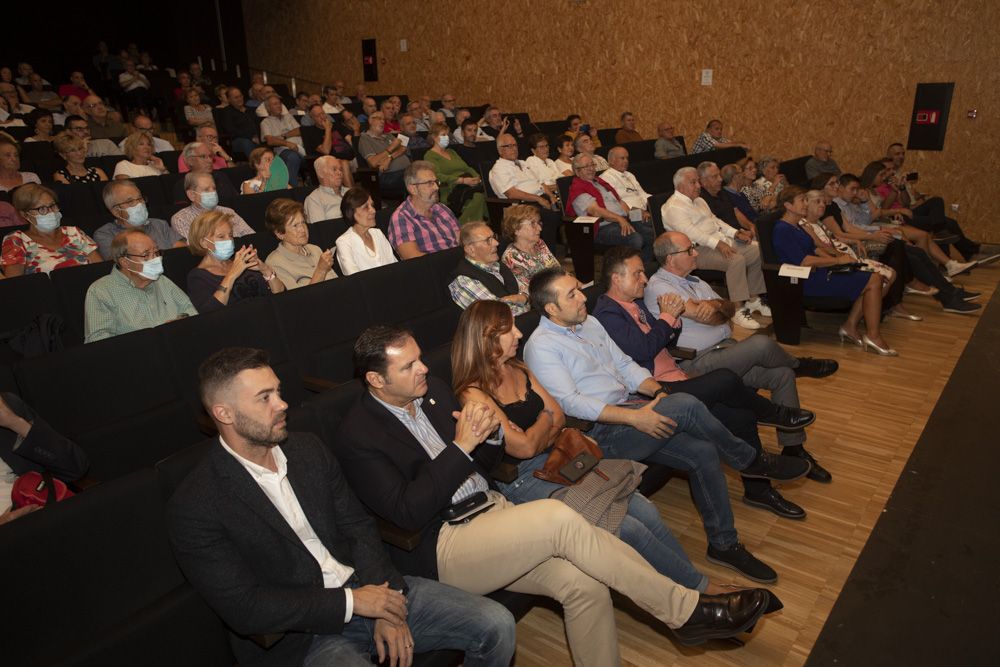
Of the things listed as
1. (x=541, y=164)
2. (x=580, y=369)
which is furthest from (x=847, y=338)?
(x=541, y=164)

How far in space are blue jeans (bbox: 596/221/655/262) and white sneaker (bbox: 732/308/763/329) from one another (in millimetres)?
934

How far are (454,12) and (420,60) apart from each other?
3.47ft

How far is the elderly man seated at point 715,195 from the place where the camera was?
5.51 m

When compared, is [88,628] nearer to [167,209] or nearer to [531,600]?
[531,600]

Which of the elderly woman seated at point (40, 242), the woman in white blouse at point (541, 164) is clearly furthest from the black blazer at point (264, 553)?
the woman in white blouse at point (541, 164)

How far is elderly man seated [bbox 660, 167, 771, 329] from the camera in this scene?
5035mm

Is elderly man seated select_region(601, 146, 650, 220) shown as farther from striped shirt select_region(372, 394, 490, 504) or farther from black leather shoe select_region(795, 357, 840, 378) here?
striped shirt select_region(372, 394, 490, 504)

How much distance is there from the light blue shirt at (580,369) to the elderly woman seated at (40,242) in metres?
Result: 2.56

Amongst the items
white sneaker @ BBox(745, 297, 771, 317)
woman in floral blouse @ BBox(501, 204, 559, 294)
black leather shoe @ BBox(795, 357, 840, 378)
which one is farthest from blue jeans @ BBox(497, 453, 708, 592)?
white sneaker @ BBox(745, 297, 771, 317)

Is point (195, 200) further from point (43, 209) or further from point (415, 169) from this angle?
point (415, 169)

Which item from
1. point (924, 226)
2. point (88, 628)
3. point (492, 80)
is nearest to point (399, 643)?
point (88, 628)

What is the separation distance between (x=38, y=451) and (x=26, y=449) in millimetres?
31

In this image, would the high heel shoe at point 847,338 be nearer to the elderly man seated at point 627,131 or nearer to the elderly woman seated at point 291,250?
the elderly woman seated at point 291,250

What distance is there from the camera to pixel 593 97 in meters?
10.1
